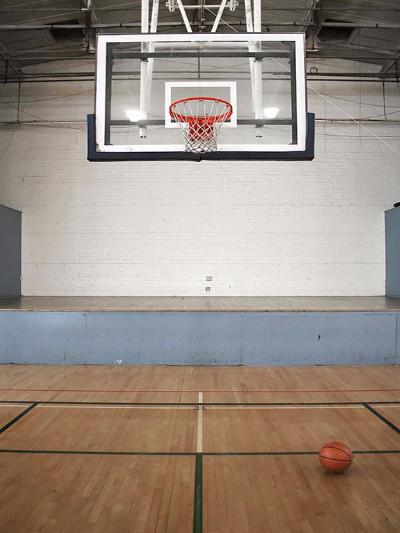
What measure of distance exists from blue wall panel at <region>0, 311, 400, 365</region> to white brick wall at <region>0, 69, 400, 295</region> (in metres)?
3.76

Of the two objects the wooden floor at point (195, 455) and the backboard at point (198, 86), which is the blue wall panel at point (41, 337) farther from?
the backboard at point (198, 86)

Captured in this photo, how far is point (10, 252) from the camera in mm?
9789

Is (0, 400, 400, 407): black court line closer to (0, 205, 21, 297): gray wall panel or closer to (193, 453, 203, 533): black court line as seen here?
(193, 453, 203, 533): black court line

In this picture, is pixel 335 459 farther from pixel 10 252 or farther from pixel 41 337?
pixel 10 252

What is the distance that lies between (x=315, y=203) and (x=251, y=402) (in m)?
6.89

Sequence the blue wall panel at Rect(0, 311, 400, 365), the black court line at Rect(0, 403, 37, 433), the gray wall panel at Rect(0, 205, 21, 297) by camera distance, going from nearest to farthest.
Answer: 1. the black court line at Rect(0, 403, 37, 433)
2. the blue wall panel at Rect(0, 311, 400, 365)
3. the gray wall panel at Rect(0, 205, 21, 297)

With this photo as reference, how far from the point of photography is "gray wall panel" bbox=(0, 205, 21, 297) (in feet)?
31.2

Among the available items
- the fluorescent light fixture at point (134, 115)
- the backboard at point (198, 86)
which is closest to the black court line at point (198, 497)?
the backboard at point (198, 86)

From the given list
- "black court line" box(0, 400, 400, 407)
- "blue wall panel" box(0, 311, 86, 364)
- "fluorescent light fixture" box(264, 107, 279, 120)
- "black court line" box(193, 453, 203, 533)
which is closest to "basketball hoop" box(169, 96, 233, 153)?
"fluorescent light fixture" box(264, 107, 279, 120)

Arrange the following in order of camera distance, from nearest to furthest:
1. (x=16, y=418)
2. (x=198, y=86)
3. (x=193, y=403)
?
(x=16, y=418), (x=193, y=403), (x=198, y=86)

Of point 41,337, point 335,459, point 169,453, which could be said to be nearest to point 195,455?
point 169,453

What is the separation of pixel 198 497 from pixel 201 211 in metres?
8.16

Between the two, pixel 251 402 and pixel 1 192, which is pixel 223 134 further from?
pixel 251 402

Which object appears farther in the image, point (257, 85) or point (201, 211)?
point (201, 211)
